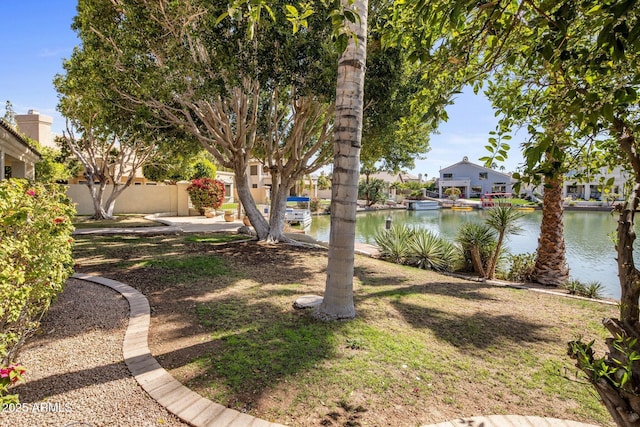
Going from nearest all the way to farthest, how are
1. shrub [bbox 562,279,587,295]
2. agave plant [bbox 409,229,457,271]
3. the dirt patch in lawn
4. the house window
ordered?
the dirt patch in lawn
shrub [bbox 562,279,587,295]
agave plant [bbox 409,229,457,271]
the house window

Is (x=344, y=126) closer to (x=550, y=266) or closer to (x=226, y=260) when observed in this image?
(x=226, y=260)

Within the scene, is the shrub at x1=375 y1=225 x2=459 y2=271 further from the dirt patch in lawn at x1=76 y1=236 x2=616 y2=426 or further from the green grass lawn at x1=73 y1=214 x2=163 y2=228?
the green grass lawn at x1=73 y1=214 x2=163 y2=228

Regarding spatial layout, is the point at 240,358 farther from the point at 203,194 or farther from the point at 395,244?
the point at 203,194

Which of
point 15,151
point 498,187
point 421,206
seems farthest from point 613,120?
point 498,187

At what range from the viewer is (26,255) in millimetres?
3102

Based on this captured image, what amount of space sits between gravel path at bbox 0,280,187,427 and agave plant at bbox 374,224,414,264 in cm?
866

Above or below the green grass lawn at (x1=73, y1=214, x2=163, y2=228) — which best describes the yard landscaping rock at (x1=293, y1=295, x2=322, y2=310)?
below

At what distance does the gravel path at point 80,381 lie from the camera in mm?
2736

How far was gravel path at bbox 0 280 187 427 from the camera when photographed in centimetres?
274

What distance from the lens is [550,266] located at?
955 centimetres

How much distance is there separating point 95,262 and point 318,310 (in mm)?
6481

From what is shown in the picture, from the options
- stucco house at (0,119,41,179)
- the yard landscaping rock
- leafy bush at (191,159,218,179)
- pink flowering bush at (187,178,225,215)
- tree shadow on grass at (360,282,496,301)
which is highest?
leafy bush at (191,159,218,179)

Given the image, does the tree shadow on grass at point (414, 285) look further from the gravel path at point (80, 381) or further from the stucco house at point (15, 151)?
the stucco house at point (15, 151)

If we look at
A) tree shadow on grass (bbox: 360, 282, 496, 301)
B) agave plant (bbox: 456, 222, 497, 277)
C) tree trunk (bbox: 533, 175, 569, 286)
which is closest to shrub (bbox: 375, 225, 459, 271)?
agave plant (bbox: 456, 222, 497, 277)
